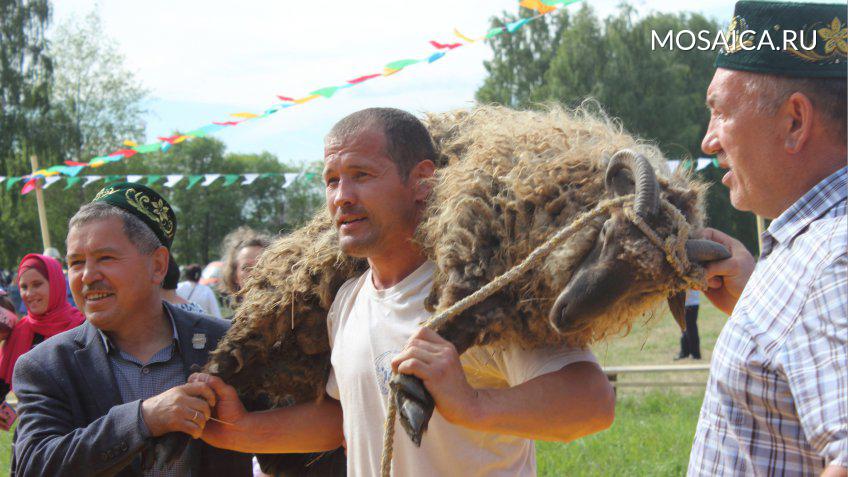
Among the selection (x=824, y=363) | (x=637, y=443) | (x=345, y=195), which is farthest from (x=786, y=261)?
(x=637, y=443)

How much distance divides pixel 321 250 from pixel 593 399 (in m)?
1.15

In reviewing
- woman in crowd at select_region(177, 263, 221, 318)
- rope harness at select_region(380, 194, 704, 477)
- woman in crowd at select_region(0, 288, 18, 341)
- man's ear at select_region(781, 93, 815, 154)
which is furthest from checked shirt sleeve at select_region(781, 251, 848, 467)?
woman in crowd at select_region(177, 263, 221, 318)

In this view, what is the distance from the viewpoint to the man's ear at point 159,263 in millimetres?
3176

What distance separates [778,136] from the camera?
1.77 m

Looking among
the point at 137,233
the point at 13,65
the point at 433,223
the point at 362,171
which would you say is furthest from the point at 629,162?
the point at 13,65

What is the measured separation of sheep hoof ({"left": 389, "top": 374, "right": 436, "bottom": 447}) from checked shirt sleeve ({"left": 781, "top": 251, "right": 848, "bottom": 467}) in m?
0.86

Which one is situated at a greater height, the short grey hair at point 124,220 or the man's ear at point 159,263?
the short grey hair at point 124,220

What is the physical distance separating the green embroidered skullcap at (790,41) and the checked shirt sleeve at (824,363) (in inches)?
18.3

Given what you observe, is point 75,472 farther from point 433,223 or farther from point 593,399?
point 593,399

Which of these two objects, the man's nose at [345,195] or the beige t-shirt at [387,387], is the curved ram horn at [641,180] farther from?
the man's nose at [345,195]

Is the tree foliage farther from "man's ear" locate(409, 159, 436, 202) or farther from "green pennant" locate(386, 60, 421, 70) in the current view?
"man's ear" locate(409, 159, 436, 202)

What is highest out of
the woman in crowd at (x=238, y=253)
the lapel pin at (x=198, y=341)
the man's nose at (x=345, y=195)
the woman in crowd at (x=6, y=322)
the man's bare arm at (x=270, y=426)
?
the man's nose at (x=345, y=195)

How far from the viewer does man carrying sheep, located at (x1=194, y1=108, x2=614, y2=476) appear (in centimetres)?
218

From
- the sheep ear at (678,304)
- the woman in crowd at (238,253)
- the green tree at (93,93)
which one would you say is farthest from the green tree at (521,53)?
the sheep ear at (678,304)
